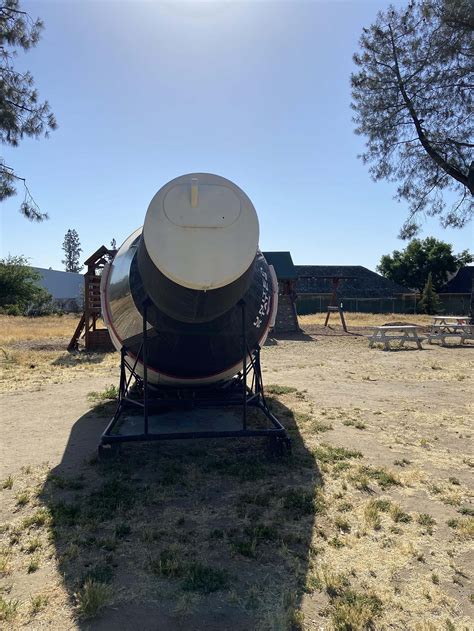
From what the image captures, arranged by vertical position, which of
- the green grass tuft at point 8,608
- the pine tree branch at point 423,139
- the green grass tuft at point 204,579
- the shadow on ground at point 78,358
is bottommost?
the green grass tuft at point 8,608

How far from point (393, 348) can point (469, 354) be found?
2321 mm

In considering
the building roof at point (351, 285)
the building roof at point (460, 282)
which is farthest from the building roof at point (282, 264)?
the building roof at point (460, 282)

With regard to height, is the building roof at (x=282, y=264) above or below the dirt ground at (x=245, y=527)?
above

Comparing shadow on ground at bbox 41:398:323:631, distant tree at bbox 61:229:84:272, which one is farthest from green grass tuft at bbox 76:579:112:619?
distant tree at bbox 61:229:84:272

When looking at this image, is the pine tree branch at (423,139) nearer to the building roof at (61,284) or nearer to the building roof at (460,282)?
the building roof at (460,282)

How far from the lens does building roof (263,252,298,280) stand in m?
24.2

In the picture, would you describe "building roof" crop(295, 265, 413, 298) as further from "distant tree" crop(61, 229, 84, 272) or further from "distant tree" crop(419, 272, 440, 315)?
"distant tree" crop(61, 229, 84, 272)

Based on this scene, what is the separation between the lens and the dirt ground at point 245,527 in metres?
2.45

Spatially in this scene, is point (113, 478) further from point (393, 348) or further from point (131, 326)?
point (393, 348)

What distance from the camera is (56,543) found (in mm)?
3113

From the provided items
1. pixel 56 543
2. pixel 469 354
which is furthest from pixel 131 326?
pixel 469 354

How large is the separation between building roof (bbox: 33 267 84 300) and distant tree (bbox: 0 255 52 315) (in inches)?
514

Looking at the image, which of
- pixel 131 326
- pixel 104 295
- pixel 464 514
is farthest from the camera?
pixel 104 295

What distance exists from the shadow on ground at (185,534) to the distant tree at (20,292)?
37.0m
